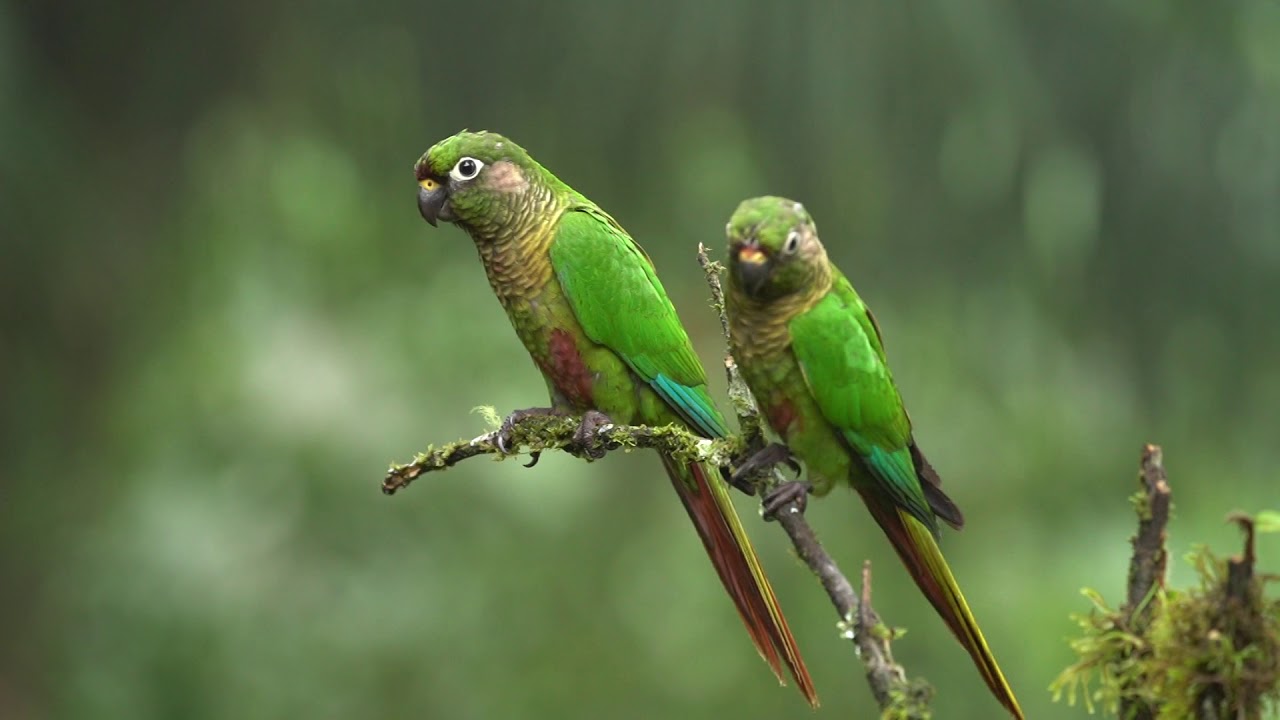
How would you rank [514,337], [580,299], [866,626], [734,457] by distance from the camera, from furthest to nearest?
[514,337], [580,299], [734,457], [866,626]

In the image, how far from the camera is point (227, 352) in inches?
203

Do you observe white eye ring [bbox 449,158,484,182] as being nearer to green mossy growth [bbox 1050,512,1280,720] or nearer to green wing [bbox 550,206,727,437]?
green wing [bbox 550,206,727,437]

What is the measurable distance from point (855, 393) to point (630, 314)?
28.0 inches

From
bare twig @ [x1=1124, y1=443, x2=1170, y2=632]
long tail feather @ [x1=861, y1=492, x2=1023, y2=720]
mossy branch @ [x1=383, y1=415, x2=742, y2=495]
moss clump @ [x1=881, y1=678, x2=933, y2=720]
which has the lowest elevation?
moss clump @ [x1=881, y1=678, x2=933, y2=720]

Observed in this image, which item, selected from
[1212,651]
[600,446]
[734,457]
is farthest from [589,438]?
[1212,651]

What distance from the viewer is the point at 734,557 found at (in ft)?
8.66

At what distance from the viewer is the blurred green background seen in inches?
178

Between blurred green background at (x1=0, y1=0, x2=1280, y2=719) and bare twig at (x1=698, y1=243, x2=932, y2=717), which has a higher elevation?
blurred green background at (x1=0, y1=0, x2=1280, y2=719)

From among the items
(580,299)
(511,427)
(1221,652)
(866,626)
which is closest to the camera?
(1221,652)

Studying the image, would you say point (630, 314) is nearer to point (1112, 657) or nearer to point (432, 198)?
point (432, 198)

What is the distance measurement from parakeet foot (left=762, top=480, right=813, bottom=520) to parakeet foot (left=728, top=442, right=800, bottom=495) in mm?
53

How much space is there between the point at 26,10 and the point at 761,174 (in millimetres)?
2849

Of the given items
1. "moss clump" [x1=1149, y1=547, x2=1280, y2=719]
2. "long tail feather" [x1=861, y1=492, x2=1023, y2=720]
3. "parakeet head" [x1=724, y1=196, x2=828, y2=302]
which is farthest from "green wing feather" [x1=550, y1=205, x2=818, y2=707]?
"moss clump" [x1=1149, y1=547, x2=1280, y2=719]

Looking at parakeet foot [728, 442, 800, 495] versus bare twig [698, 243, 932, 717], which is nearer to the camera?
bare twig [698, 243, 932, 717]
